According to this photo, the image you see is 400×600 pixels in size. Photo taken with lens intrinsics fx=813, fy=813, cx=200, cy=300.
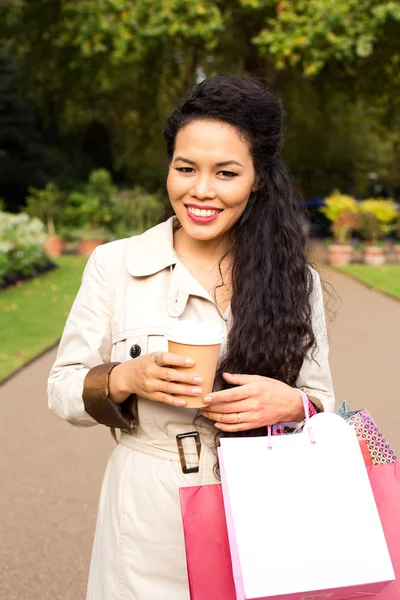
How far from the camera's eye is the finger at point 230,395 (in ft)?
5.56

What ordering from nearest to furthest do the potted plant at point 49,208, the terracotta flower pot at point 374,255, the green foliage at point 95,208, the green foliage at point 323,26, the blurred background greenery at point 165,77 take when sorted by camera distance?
the green foliage at point 323,26, the blurred background greenery at point 165,77, the terracotta flower pot at point 374,255, the green foliage at point 95,208, the potted plant at point 49,208

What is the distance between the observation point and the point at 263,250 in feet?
6.68

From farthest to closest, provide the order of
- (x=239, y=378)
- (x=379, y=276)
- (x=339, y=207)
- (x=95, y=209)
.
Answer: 1. (x=95, y=209)
2. (x=339, y=207)
3. (x=379, y=276)
4. (x=239, y=378)

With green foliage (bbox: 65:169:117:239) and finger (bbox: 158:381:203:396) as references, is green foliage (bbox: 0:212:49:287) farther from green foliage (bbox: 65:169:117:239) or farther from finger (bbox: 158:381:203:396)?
finger (bbox: 158:381:203:396)

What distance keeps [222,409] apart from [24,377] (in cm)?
616

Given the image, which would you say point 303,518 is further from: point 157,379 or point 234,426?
point 157,379

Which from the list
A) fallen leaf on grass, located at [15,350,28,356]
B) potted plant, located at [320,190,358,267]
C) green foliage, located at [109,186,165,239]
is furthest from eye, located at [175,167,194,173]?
green foliage, located at [109,186,165,239]

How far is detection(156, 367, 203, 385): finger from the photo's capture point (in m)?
1.63

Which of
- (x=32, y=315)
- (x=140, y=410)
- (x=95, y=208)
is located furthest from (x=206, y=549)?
(x=95, y=208)

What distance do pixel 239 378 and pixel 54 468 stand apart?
3584 millimetres

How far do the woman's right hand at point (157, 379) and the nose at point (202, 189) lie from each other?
41cm

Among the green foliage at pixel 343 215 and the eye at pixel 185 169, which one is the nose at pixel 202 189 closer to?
the eye at pixel 185 169

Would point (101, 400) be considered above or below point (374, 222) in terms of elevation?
below

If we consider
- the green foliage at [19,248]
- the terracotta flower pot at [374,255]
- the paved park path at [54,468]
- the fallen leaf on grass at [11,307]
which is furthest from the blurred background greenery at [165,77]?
the paved park path at [54,468]
